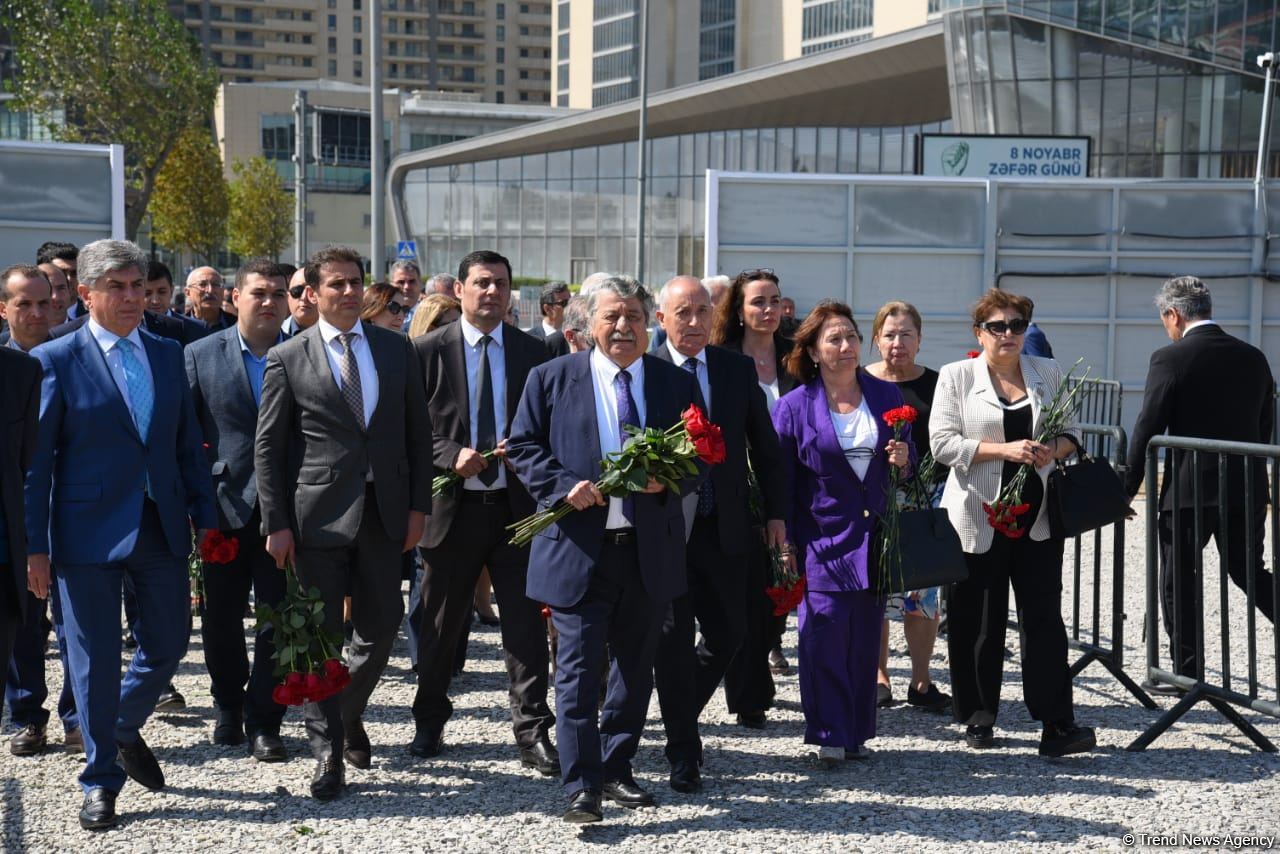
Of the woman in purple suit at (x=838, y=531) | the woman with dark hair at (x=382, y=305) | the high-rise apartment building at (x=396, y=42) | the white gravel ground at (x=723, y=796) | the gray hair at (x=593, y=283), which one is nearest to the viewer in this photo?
the white gravel ground at (x=723, y=796)

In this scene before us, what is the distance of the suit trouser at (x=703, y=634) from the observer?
573 cm

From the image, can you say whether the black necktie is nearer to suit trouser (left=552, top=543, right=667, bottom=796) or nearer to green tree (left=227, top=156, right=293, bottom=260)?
suit trouser (left=552, top=543, right=667, bottom=796)

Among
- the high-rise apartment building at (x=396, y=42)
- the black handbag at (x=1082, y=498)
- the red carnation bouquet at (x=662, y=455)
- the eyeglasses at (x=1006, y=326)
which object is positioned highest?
the high-rise apartment building at (x=396, y=42)

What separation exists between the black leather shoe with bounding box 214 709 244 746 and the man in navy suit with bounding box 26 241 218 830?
708mm

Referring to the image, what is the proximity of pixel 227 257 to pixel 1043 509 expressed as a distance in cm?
10584

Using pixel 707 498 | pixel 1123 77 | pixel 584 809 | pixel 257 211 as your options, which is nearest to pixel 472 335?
pixel 707 498

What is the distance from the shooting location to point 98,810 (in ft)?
17.1

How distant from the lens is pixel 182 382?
5.68 meters

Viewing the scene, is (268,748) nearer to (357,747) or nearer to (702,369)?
(357,747)

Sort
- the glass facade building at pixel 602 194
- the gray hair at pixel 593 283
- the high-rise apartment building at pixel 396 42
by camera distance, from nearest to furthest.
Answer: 1. the gray hair at pixel 593 283
2. the glass facade building at pixel 602 194
3. the high-rise apartment building at pixel 396 42

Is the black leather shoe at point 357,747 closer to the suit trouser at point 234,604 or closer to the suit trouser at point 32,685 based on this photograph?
the suit trouser at point 234,604

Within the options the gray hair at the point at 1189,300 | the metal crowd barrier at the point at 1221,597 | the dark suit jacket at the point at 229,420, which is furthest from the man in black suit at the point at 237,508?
the gray hair at the point at 1189,300

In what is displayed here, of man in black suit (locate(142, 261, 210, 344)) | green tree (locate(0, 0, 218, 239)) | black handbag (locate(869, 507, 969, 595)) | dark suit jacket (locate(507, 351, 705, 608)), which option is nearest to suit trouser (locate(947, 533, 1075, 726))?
black handbag (locate(869, 507, 969, 595))

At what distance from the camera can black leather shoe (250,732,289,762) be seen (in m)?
6.05
